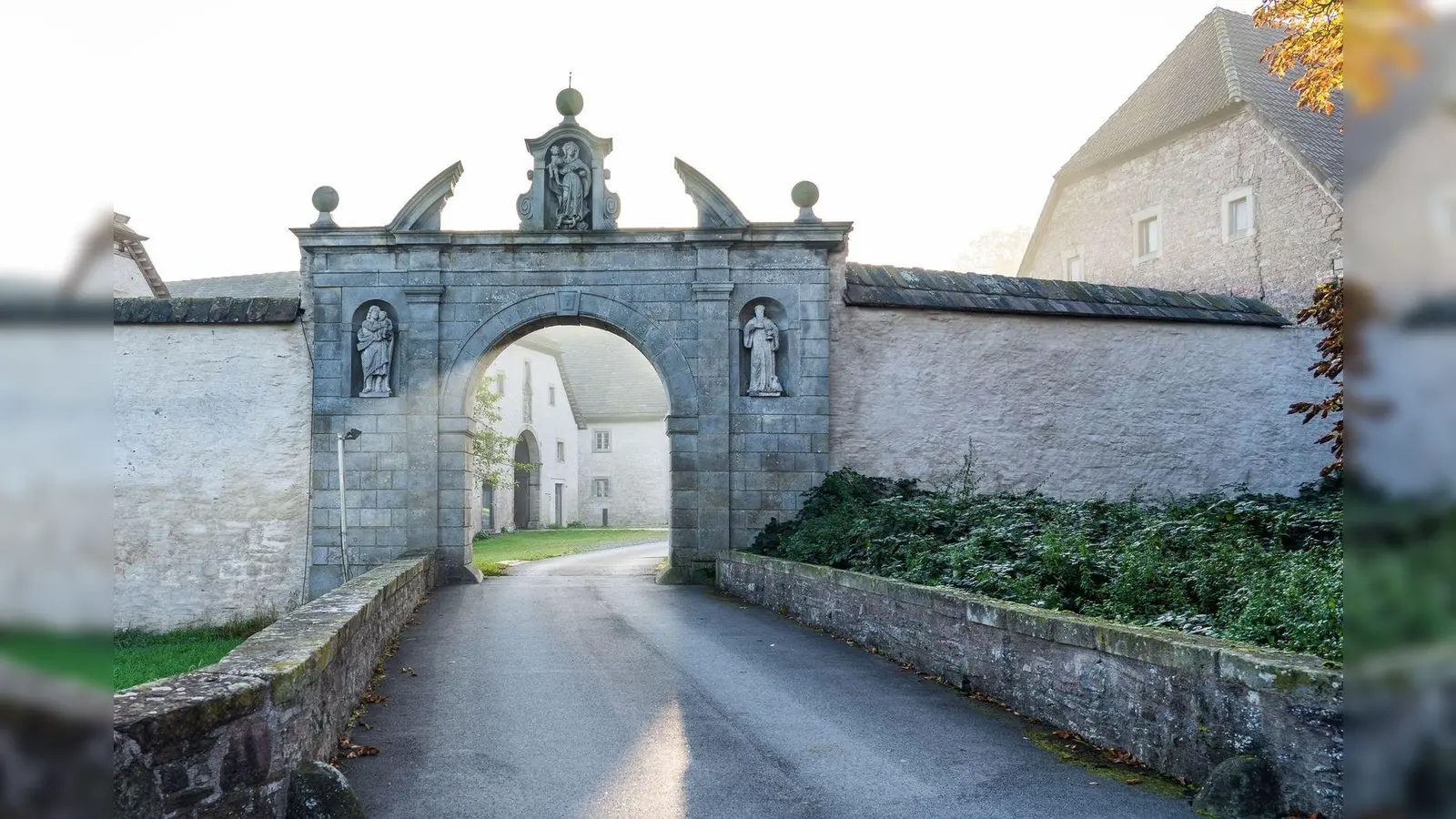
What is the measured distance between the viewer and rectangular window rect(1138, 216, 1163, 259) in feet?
74.0

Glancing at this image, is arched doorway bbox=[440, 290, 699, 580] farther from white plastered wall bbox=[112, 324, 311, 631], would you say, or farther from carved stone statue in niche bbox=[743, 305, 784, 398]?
white plastered wall bbox=[112, 324, 311, 631]

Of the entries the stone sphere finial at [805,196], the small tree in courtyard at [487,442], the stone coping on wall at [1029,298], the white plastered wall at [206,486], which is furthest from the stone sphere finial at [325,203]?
the small tree in courtyard at [487,442]

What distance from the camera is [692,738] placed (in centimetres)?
590

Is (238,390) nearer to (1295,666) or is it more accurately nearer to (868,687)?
(868,687)

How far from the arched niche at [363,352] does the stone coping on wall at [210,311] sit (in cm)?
81

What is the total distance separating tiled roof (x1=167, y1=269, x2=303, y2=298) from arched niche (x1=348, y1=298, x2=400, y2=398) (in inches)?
713

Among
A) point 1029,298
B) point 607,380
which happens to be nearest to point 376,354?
point 1029,298

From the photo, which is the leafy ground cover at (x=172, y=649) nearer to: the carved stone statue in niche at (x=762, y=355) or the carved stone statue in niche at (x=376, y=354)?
the carved stone statue in niche at (x=376, y=354)

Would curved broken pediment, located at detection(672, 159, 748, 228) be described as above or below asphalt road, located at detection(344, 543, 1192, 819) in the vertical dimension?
above

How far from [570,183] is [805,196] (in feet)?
10.5

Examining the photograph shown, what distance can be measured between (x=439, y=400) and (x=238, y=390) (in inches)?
108

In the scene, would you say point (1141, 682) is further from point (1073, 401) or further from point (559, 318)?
point (1073, 401)

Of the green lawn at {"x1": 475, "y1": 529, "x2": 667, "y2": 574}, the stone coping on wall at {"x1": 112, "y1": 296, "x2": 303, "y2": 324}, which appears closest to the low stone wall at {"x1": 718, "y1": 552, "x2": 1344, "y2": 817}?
the stone coping on wall at {"x1": 112, "y1": 296, "x2": 303, "y2": 324}
